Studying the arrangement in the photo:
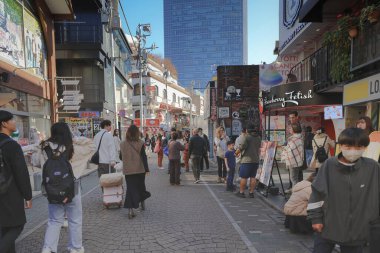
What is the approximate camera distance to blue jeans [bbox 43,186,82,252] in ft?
14.6

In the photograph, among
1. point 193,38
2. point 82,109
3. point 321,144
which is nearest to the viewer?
point 321,144

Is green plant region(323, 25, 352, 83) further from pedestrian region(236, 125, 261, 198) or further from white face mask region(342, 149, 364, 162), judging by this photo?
white face mask region(342, 149, 364, 162)

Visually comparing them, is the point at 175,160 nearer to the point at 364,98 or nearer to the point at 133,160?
the point at 133,160

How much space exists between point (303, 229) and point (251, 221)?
1.17 meters

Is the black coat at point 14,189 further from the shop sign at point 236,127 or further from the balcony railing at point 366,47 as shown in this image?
the shop sign at point 236,127

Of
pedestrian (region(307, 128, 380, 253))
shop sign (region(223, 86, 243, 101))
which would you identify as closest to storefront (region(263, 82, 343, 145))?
shop sign (region(223, 86, 243, 101))

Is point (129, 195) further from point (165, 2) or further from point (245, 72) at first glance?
point (165, 2)

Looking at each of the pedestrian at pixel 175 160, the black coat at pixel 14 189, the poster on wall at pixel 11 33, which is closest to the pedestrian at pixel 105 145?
the pedestrian at pixel 175 160

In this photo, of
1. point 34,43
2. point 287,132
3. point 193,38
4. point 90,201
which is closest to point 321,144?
point 90,201

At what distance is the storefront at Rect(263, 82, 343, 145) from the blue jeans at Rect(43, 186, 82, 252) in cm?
835

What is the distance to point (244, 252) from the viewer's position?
16.0 ft

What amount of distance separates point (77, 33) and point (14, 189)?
81.5ft

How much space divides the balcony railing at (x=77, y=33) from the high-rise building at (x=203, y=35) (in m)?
96.9

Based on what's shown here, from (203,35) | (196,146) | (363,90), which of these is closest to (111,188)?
(196,146)
